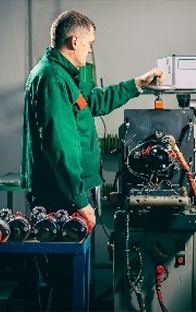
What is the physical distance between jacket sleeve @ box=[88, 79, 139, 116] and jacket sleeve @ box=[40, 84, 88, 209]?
2.08 feet

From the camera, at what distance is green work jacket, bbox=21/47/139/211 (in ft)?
8.59

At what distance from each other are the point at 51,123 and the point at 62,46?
0.47 meters

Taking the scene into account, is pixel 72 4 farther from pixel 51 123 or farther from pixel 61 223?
pixel 61 223

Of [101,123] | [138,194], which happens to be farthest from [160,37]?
[138,194]

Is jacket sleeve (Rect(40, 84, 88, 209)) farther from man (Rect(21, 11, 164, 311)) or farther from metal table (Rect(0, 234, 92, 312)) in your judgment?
metal table (Rect(0, 234, 92, 312))

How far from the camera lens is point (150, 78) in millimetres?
3209

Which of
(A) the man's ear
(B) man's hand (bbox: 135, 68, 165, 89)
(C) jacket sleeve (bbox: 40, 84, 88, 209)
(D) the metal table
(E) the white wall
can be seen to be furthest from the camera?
(E) the white wall

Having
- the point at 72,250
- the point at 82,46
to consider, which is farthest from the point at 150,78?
the point at 72,250

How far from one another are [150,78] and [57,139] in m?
0.85

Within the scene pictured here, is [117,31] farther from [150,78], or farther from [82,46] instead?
[82,46]

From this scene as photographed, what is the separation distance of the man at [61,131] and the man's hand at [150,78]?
441mm

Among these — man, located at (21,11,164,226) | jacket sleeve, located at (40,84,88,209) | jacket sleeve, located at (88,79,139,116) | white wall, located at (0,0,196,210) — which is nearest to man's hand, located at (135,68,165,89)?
jacket sleeve, located at (88,79,139,116)

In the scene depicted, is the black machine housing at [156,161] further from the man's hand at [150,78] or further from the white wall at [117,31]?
the white wall at [117,31]

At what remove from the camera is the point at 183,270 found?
3.02m
